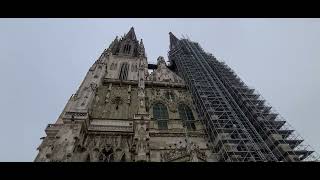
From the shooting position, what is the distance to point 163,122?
21.3 m

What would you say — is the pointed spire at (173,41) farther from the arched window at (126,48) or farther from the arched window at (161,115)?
the arched window at (161,115)

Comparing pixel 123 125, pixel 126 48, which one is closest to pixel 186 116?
pixel 123 125

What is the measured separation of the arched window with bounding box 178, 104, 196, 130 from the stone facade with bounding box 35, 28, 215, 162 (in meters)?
0.15

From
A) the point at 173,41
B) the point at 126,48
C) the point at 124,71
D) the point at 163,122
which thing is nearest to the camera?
the point at 163,122

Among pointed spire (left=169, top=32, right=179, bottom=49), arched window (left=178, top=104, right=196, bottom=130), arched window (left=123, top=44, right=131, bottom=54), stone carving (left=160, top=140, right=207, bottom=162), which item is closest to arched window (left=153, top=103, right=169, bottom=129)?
arched window (left=178, top=104, right=196, bottom=130)

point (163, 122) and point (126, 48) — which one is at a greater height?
point (126, 48)

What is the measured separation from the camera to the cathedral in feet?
55.0

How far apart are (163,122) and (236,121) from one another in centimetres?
676

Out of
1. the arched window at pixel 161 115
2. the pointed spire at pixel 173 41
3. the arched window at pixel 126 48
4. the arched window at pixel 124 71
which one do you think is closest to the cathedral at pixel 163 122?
the arched window at pixel 161 115

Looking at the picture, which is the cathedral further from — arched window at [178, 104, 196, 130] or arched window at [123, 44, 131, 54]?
arched window at [123, 44, 131, 54]

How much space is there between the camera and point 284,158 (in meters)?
17.4

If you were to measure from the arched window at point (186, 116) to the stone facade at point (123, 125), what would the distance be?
5.8 inches

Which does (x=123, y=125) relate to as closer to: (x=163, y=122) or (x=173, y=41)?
(x=163, y=122)

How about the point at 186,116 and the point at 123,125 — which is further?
the point at 186,116
